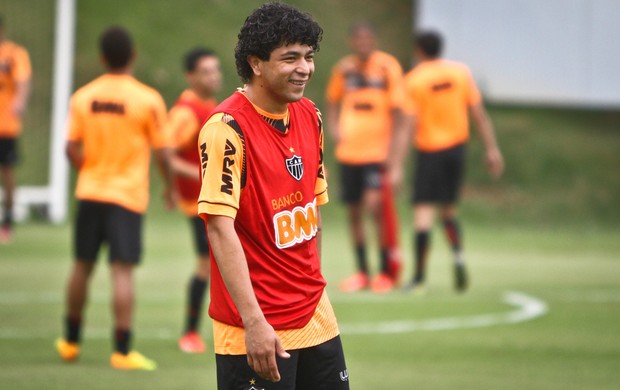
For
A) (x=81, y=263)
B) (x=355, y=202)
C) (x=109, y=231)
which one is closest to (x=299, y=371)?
(x=109, y=231)

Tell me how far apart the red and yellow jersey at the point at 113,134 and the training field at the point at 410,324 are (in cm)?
124

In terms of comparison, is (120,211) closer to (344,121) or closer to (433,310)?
(433,310)

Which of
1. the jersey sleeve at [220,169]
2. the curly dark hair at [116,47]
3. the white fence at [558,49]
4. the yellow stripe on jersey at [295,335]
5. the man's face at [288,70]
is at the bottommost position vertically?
the yellow stripe on jersey at [295,335]

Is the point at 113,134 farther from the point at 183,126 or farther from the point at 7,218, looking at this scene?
the point at 7,218

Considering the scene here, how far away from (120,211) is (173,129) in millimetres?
1101

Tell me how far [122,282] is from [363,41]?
5761 mm

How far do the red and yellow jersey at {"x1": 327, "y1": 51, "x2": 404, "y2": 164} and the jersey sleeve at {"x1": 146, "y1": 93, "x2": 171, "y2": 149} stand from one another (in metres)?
5.25

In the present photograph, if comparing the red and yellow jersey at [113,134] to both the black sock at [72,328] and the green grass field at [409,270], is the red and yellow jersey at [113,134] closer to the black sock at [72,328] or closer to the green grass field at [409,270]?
the black sock at [72,328]

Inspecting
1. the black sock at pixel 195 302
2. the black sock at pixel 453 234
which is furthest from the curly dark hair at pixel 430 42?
the black sock at pixel 195 302

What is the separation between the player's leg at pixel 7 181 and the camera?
1648cm

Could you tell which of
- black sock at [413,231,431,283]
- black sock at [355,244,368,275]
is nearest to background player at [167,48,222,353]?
black sock at [413,231,431,283]

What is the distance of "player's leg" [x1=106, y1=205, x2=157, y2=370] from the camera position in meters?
8.42

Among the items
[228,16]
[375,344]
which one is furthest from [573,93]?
[375,344]

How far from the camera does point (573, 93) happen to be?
23516 mm
